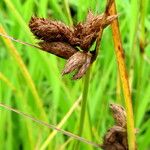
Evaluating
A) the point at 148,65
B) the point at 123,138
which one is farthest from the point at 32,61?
the point at 123,138

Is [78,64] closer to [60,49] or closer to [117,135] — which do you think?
[60,49]

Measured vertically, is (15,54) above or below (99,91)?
above

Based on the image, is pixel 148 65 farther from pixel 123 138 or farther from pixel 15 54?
pixel 123 138

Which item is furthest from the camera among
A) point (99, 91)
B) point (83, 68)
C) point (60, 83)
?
point (99, 91)

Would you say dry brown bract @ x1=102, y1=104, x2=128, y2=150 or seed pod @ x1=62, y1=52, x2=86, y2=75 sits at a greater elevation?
seed pod @ x1=62, y1=52, x2=86, y2=75

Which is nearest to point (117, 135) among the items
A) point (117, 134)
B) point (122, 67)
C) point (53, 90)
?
point (117, 134)

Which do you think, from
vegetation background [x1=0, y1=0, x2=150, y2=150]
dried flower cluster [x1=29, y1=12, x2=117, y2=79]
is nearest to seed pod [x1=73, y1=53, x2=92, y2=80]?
dried flower cluster [x1=29, y1=12, x2=117, y2=79]

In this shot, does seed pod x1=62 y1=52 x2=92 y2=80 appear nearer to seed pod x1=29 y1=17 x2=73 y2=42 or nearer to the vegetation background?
seed pod x1=29 y1=17 x2=73 y2=42

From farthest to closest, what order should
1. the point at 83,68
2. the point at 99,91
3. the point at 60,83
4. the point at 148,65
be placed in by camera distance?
Result: 1. the point at 148,65
2. the point at 99,91
3. the point at 60,83
4. the point at 83,68
